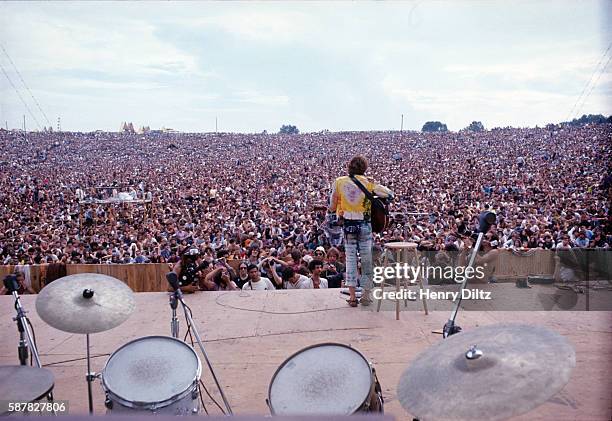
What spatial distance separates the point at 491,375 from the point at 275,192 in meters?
21.0

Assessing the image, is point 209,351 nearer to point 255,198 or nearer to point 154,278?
point 154,278

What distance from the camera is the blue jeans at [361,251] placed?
16.4 ft

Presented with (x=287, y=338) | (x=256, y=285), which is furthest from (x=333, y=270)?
(x=287, y=338)

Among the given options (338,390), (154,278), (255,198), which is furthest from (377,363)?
(255,198)

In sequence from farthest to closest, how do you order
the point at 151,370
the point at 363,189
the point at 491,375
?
the point at 363,189, the point at 151,370, the point at 491,375

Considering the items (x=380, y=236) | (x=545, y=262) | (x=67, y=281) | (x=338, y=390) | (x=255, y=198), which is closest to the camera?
(x=338, y=390)

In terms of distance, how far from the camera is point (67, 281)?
10.3 feet

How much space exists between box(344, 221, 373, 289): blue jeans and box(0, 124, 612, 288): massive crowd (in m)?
0.48

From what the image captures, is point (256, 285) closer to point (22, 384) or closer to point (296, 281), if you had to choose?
point (296, 281)

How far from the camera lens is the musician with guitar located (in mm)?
4949

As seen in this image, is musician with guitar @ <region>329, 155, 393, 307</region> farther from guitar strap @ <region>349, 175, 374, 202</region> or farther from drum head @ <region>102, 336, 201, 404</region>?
drum head @ <region>102, 336, 201, 404</region>

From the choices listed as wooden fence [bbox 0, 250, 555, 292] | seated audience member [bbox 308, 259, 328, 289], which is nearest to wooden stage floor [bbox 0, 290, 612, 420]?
seated audience member [bbox 308, 259, 328, 289]

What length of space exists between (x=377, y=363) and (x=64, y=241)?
35.9ft

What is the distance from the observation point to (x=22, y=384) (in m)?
2.58
